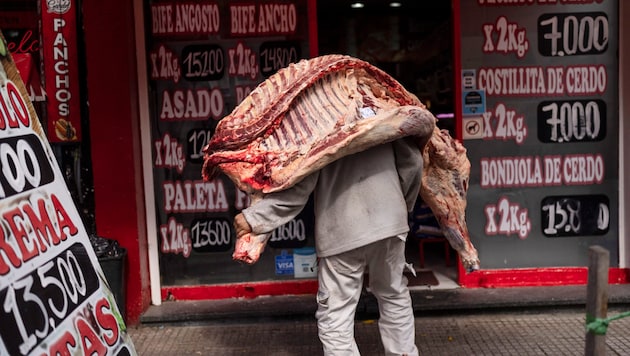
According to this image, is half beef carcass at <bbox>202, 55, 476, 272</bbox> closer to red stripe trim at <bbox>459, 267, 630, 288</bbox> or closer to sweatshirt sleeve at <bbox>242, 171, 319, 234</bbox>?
sweatshirt sleeve at <bbox>242, 171, 319, 234</bbox>

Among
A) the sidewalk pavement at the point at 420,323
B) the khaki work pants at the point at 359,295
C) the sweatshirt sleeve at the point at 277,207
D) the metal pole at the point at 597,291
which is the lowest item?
the sidewalk pavement at the point at 420,323

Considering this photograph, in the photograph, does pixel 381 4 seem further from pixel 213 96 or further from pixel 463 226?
pixel 463 226

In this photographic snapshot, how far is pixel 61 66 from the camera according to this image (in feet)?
17.8

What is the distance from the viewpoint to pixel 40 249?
2.42m

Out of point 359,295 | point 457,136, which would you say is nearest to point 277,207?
point 359,295

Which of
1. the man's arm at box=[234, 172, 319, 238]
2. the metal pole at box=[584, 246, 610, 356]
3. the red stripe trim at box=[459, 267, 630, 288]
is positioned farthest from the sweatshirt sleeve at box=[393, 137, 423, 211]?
the red stripe trim at box=[459, 267, 630, 288]

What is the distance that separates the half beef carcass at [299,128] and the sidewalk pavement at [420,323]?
1974 mm

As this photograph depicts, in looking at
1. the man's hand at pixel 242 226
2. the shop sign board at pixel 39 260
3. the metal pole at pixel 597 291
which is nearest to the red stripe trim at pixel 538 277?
the man's hand at pixel 242 226

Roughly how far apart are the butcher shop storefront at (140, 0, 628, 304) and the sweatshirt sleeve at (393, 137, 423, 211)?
219cm

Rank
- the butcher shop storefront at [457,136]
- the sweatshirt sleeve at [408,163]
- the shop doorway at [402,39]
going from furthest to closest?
the shop doorway at [402,39] → the butcher shop storefront at [457,136] → the sweatshirt sleeve at [408,163]

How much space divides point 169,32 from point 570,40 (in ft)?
12.2

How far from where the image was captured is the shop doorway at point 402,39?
7664 millimetres

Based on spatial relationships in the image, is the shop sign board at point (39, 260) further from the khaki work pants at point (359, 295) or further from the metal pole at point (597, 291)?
the metal pole at point (597, 291)

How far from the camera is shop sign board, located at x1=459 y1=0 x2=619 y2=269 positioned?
19.0 ft
